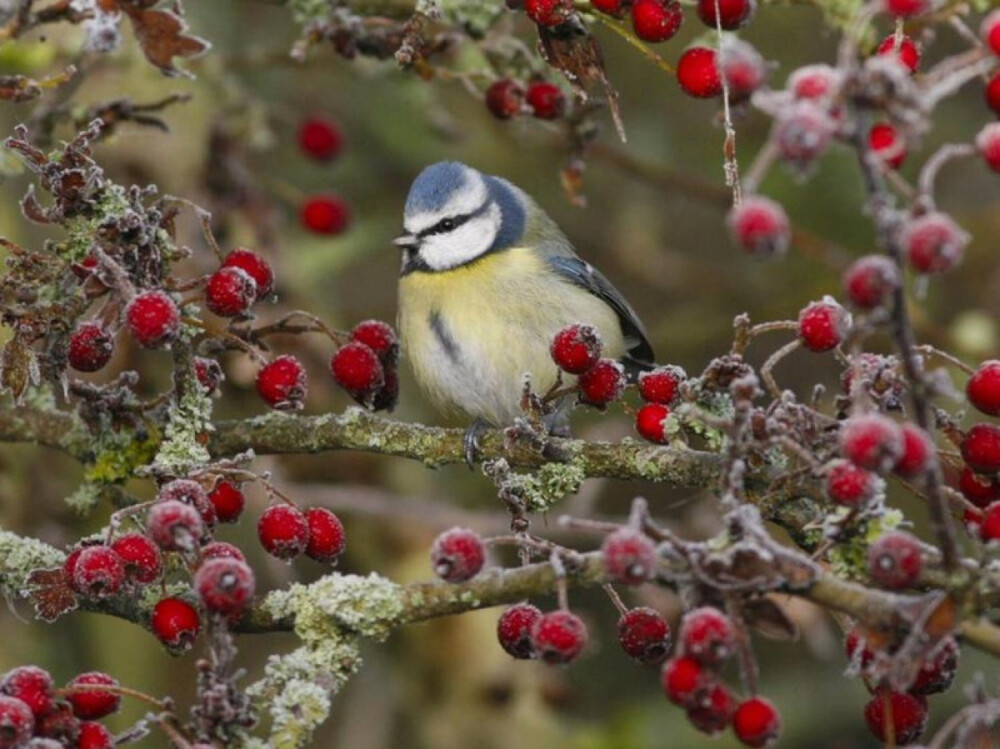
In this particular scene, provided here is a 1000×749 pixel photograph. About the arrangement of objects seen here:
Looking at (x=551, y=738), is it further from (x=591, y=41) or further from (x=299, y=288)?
(x=591, y=41)

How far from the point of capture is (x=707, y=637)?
1597mm

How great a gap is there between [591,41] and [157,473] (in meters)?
0.99

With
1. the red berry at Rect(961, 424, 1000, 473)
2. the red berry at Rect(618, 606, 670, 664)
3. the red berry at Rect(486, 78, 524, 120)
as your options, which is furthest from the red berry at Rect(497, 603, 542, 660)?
the red berry at Rect(486, 78, 524, 120)

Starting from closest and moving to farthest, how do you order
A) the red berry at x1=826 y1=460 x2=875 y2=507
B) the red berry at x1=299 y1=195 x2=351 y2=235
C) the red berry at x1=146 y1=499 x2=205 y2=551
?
1. the red berry at x1=826 y1=460 x2=875 y2=507
2. the red berry at x1=146 y1=499 x2=205 y2=551
3. the red berry at x1=299 y1=195 x2=351 y2=235

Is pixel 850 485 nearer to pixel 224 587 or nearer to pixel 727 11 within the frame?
pixel 224 587

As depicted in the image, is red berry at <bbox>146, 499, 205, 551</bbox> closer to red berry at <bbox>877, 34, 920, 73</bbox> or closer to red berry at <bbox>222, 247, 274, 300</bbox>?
red berry at <bbox>222, 247, 274, 300</bbox>

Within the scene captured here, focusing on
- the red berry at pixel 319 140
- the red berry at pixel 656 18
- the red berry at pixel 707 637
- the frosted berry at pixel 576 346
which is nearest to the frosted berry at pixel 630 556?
the red berry at pixel 707 637

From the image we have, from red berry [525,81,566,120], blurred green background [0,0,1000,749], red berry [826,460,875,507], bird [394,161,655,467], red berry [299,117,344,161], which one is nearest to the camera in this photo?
red berry [826,460,875,507]

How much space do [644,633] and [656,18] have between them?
3.07ft

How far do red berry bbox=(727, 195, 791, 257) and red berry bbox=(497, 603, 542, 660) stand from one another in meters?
0.76

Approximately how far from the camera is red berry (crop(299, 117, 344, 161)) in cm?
421

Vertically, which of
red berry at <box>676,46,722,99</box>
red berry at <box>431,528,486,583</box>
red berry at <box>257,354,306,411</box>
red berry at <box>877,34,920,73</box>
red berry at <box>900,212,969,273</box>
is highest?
red berry at <box>900,212,969,273</box>

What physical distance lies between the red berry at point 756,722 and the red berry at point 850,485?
254mm

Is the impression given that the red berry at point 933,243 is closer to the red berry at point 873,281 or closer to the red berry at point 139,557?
the red berry at point 873,281
